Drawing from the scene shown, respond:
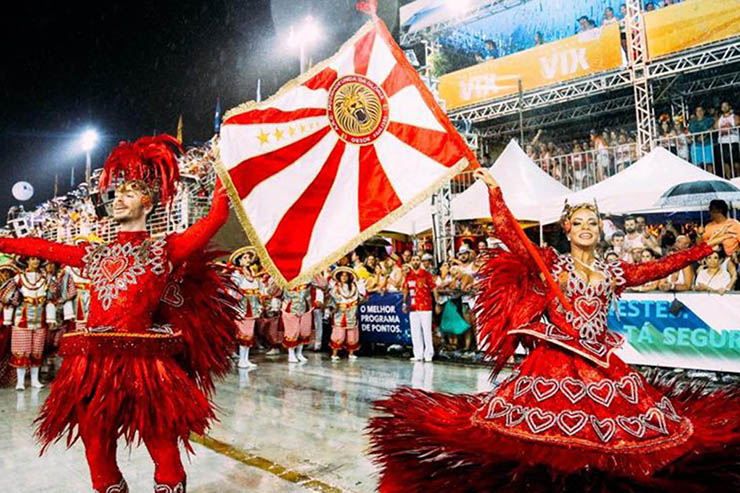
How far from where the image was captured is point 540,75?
555 inches

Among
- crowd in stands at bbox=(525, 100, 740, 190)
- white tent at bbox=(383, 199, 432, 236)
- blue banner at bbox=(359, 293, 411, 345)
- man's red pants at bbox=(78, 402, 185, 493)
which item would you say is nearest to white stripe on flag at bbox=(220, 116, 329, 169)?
man's red pants at bbox=(78, 402, 185, 493)

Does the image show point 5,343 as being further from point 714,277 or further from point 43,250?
point 714,277

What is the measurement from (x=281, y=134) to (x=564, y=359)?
1888 mm

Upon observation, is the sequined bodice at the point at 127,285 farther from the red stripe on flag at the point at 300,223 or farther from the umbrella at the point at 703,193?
the umbrella at the point at 703,193

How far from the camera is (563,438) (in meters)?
2.58

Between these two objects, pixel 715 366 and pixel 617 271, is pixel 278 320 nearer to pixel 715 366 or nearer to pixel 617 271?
pixel 715 366

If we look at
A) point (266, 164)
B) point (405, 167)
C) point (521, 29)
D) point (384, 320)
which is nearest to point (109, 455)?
point (266, 164)

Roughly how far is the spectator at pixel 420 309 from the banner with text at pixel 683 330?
3.14 meters

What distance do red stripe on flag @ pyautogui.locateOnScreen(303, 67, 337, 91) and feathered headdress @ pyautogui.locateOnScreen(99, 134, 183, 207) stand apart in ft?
2.83

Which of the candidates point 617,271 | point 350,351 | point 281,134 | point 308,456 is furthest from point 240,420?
point 350,351

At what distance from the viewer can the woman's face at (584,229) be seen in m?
3.08

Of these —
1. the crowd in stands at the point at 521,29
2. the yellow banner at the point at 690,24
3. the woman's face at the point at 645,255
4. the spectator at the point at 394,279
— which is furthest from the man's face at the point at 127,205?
the crowd in stands at the point at 521,29

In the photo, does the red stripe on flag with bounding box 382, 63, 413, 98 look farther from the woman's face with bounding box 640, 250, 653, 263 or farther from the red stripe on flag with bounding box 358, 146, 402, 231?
the woman's face with bounding box 640, 250, 653, 263

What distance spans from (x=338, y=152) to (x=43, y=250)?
5.62 ft
